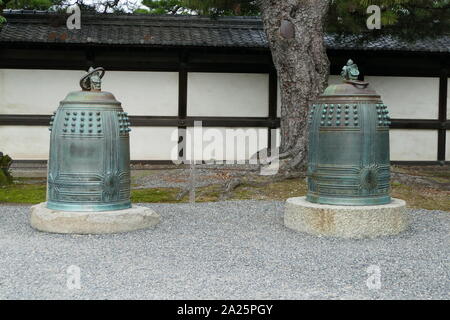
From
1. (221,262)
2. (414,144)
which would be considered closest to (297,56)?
(414,144)

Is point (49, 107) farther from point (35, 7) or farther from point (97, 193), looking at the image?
point (97, 193)

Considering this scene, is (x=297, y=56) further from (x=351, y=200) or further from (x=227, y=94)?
(x=351, y=200)

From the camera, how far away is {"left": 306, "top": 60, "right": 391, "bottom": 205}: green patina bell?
6.20m

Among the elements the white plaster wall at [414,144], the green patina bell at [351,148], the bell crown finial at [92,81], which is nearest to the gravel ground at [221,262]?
the green patina bell at [351,148]

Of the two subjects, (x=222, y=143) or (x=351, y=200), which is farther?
(x=222, y=143)

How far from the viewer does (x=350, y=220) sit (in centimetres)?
603

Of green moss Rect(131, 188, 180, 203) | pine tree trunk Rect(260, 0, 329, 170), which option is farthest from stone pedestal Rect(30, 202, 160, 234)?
pine tree trunk Rect(260, 0, 329, 170)

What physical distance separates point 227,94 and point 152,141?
1.95 meters

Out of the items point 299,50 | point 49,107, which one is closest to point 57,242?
point 299,50

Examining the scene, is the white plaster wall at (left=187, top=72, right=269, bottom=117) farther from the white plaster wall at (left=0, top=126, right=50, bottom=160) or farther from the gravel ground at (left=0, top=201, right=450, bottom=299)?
the gravel ground at (left=0, top=201, right=450, bottom=299)

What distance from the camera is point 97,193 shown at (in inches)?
247

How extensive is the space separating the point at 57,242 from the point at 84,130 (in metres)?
1.19

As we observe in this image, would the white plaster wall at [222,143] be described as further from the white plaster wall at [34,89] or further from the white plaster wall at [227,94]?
the white plaster wall at [34,89]

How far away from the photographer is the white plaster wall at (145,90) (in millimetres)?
13500
